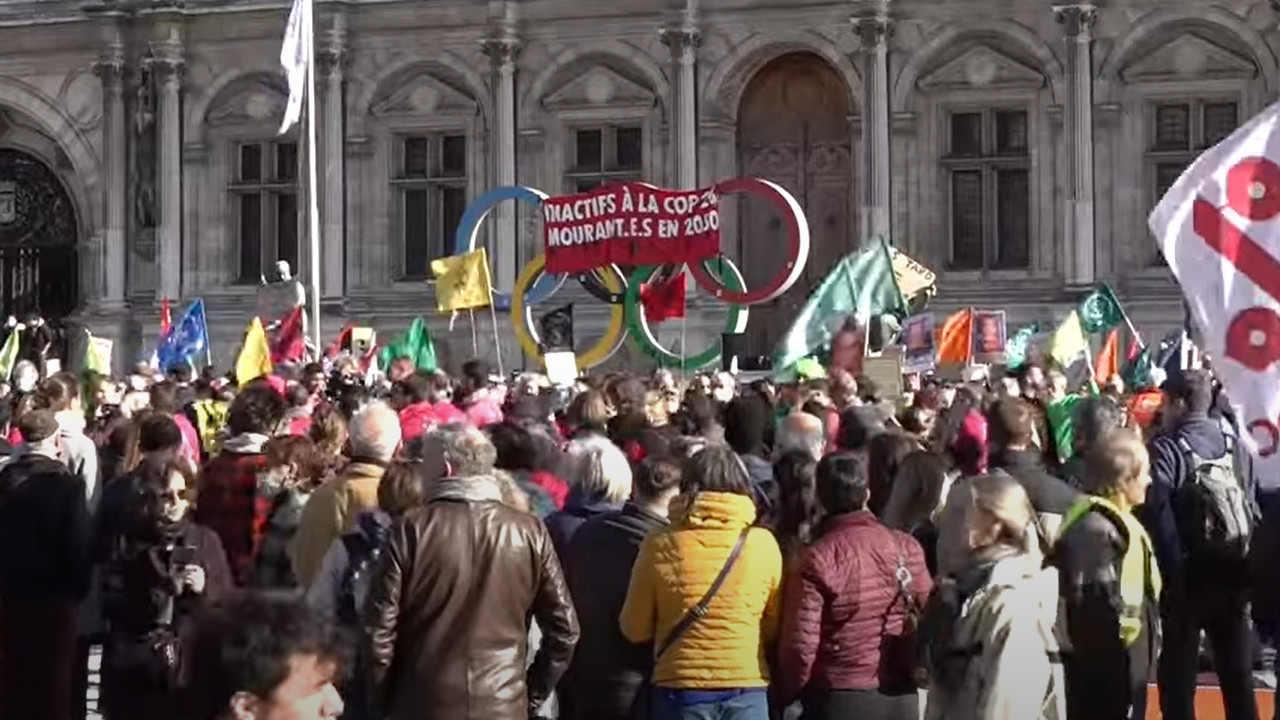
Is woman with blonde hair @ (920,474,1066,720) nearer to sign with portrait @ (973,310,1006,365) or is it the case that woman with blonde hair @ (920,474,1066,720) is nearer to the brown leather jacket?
the brown leather jacket

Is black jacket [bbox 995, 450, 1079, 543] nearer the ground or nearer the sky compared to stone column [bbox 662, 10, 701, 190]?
nearer the ground

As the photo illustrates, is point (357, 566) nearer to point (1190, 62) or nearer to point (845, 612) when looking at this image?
point (845, 612)

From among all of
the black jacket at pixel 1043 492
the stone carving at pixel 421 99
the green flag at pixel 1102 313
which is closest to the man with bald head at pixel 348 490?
the black jacket at pixel 1043 492

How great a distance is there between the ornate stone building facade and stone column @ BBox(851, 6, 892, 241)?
1.4 inches

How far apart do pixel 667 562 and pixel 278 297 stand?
23690 millimetres

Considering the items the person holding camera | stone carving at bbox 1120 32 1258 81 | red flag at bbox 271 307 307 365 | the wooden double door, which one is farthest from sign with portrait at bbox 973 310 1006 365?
the person holding camera

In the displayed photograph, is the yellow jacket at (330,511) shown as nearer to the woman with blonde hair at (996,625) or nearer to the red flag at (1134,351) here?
the woman with blonde hair at (996,625)

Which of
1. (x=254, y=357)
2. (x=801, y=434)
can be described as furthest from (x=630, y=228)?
(x=801, y=434)

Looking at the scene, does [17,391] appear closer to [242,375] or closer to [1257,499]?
[242,375]

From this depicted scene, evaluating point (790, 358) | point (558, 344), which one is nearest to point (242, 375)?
point (790, 358)

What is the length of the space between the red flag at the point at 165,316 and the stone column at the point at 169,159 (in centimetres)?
53

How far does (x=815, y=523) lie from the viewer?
926cm

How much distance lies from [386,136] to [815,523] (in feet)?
81.8

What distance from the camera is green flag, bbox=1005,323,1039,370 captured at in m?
26.5
